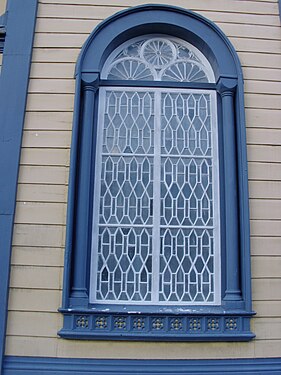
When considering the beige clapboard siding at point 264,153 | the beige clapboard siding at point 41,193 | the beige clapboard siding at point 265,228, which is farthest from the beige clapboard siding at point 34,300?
the beige clapboard siding at point 264,153

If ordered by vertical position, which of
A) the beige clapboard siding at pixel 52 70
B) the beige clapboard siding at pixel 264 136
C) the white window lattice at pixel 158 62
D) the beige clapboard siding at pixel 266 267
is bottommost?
the beige clapboard siding at pixel 266 267

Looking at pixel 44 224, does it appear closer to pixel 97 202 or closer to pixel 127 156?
pixel 97 202

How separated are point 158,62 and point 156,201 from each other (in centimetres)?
169

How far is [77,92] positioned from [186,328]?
269 cm

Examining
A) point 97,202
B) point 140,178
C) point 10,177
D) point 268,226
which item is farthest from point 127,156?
point 268,226

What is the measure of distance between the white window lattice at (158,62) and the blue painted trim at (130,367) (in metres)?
3.04

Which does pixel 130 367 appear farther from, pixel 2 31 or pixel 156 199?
pixel 2 31

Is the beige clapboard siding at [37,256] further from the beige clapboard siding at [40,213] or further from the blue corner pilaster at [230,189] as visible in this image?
the blue corner pilaster at [230,189]

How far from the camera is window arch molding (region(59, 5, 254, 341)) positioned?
12.8 ft

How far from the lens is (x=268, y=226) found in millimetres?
4184

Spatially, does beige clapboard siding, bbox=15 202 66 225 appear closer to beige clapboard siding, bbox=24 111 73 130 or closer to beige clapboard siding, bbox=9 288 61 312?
beige clapboard siding, bbox=9 288 61 312

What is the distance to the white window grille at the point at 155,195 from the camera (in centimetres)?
412

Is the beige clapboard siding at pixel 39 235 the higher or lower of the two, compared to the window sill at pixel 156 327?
higher

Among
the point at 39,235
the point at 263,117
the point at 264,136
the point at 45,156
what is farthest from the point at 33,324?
the point at 263,117
